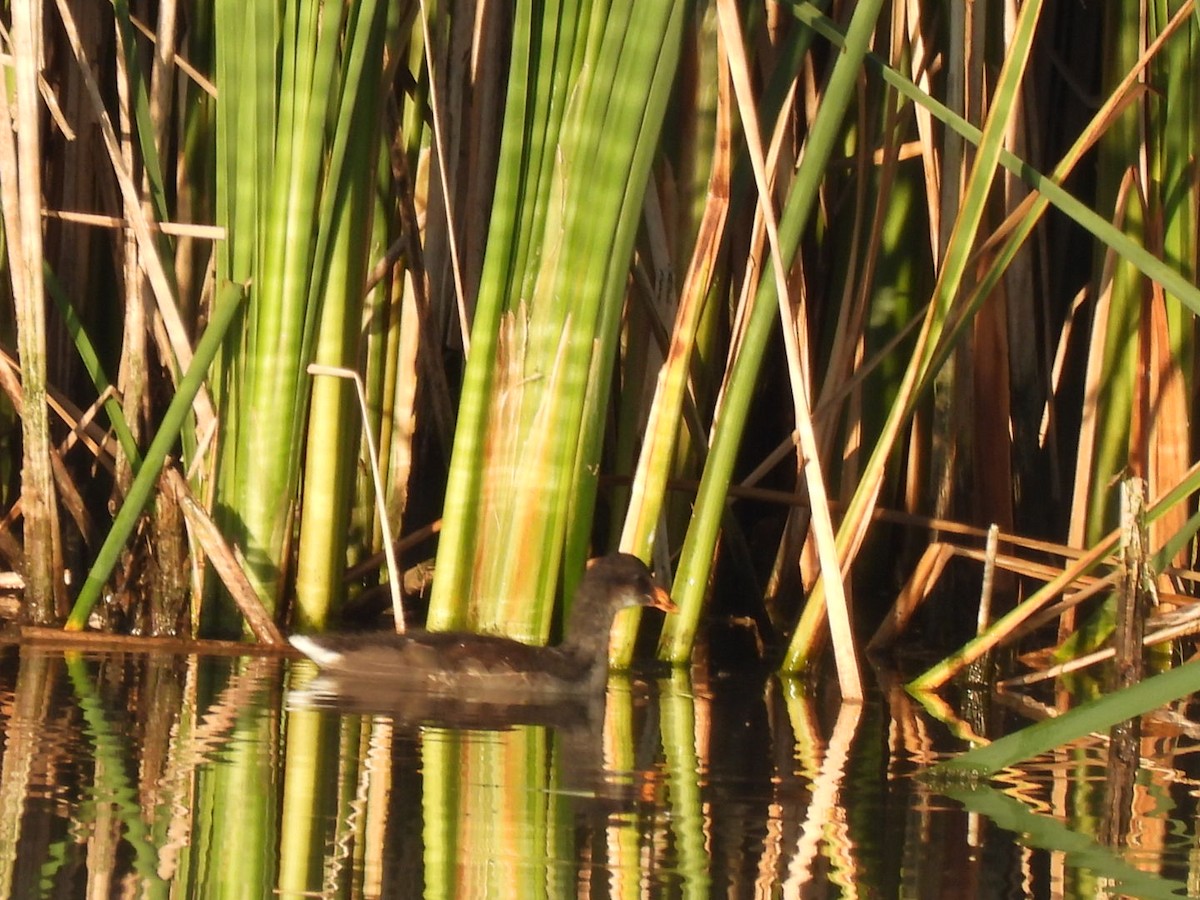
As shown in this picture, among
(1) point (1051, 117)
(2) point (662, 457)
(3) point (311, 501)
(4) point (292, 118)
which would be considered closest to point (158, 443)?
(3) point (311, 501)

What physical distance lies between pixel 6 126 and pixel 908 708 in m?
2.98

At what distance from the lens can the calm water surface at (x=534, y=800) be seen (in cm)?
341

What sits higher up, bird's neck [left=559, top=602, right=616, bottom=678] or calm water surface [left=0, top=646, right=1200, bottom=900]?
bird's neck [left=559, top=602, right=616, bottom=678]

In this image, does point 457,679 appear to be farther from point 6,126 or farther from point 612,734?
point 6,126

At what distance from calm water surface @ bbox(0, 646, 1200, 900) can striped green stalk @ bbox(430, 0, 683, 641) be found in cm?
57

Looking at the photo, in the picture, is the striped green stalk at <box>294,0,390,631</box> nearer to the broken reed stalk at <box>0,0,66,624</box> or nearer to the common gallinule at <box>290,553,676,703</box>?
the common gallinule at <box>290,553,676,703</box>

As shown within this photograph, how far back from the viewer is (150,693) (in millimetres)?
5168

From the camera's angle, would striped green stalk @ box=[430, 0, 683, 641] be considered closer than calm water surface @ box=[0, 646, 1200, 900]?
No

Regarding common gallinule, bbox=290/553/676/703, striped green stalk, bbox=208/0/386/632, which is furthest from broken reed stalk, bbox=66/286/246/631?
common gallinule, bbox=290/553/676/703

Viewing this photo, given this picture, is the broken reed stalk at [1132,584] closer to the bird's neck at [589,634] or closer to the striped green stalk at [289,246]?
the bird's neck at [589,634]

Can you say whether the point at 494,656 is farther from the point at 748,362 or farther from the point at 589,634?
the point at 748,362

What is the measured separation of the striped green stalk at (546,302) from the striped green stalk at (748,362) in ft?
1.14

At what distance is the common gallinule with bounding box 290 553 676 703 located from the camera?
5559mm

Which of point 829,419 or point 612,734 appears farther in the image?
point 829,419
